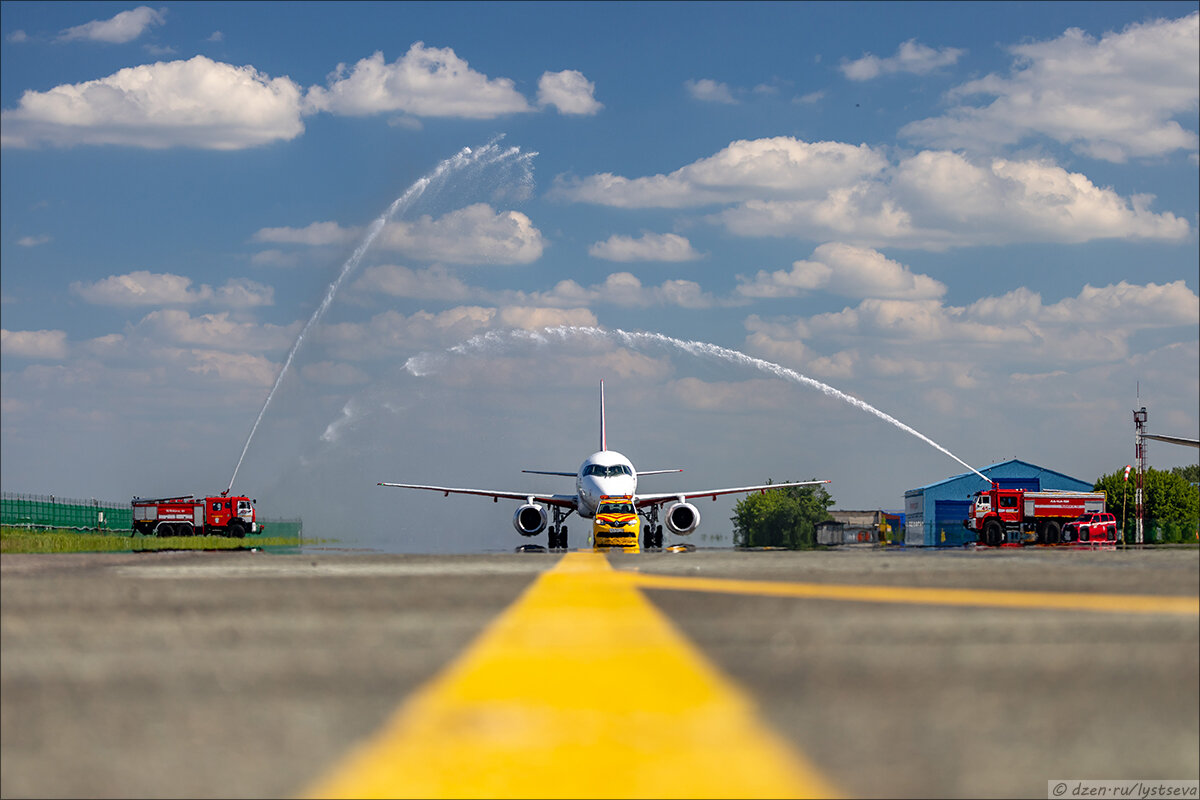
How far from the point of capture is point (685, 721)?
6.12m

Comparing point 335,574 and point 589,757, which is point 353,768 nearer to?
point 589,757

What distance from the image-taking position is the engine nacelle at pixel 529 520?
6319 cm

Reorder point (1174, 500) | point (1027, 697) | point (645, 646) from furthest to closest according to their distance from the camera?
point (1174, 500) → point (645, 646) → point (1027, 697)

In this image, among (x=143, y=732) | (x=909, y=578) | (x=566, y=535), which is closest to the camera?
(x=143, y=732)

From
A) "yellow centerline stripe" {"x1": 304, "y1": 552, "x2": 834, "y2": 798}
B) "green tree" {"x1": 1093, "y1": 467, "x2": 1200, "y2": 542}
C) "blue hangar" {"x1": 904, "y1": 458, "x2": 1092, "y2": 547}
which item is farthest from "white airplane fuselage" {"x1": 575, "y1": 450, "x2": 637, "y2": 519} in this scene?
"green tree" {"x1": 1093, "y1": 467, "x2": 1200, "y2": 542}

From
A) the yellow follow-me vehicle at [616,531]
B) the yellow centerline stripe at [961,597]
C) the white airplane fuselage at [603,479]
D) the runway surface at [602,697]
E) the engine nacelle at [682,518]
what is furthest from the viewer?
Result: the engine nacelle at [682,518]

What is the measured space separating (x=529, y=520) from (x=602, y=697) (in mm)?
56711

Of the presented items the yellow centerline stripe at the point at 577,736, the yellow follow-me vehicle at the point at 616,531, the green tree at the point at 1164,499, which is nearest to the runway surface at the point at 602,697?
the yellow centerline stripe at the point at 577,736

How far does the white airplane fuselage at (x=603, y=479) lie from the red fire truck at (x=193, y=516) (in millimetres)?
22058

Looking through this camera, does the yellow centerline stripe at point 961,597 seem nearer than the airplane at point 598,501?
Yes

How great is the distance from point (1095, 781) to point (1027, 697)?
1.69 metres

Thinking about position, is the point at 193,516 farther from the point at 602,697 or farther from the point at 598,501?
the point at 602,697

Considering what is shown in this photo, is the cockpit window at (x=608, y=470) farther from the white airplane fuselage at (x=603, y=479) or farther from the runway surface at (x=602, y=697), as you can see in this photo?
the runway surface at (x=602, y=697)

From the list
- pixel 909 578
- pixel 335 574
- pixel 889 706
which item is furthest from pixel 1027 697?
pixel 335 574
